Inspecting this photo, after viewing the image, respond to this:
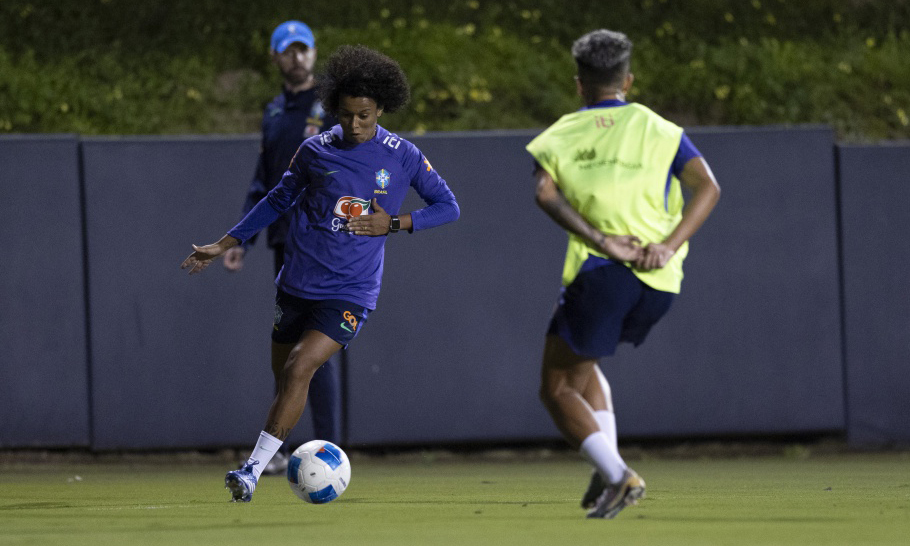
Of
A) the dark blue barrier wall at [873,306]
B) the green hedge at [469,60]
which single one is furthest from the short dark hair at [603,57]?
the green hedge at [469,60]

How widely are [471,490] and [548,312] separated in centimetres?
292

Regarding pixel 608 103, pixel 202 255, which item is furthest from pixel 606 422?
pixel 202 255

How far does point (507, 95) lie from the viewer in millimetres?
11898

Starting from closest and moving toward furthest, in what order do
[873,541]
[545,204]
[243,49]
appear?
[873,541] < [545,204] < [243,49]

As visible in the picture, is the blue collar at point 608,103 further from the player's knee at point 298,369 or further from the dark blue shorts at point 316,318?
the player's knee at point 298,369

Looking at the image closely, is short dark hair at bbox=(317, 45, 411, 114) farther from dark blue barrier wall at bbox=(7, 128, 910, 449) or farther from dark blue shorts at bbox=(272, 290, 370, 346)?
dark blue barrier wall at bbox=(7, 128, 910, 449)

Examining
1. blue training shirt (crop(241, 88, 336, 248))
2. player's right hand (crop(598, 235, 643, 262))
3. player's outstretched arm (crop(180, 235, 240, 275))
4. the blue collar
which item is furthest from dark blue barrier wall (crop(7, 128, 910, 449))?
player's right hand (crop(598, 235, 643, 262))

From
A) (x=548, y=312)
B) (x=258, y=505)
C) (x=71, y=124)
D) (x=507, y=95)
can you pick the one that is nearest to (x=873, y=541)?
(x=258, y=505)

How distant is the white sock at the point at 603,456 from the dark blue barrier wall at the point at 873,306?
216 inches

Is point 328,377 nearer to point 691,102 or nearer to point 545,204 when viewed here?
point 545,204

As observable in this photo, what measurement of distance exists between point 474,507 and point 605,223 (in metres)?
1.45

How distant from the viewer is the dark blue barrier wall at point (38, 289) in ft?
32.2

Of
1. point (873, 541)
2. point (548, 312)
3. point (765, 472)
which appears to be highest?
point (873, 541)

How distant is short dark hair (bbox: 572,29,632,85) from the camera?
526 centimetres
